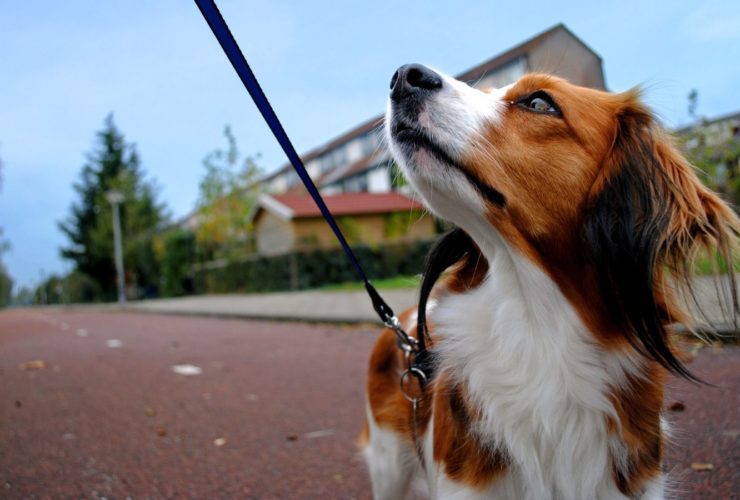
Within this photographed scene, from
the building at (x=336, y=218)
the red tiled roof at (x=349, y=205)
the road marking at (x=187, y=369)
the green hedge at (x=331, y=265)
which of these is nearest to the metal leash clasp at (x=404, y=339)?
the road marking at (x=187, y=369)

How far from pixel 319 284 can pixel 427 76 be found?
68.9 ft

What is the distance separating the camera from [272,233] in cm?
3048

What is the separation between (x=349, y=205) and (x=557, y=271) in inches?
1116

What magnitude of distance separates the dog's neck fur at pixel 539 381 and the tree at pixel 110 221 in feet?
142

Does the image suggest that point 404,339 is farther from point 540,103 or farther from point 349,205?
point 349,205

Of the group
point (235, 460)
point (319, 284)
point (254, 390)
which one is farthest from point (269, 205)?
point (235, 460)

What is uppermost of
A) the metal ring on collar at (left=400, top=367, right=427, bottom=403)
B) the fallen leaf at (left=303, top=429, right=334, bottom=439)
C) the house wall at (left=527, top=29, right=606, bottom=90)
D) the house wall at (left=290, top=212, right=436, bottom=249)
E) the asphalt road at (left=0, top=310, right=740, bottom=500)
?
the house wall at (left=290, top=212, right=436, bottom=249)

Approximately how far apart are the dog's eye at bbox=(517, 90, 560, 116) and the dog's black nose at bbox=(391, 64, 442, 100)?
29 centimetres

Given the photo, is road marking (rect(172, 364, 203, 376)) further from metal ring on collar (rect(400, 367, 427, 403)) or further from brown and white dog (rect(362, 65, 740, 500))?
brown and white dog (rect(362, 65, 740, 500))

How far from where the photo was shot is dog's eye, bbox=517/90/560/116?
72.5 inches

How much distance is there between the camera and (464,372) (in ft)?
6.16

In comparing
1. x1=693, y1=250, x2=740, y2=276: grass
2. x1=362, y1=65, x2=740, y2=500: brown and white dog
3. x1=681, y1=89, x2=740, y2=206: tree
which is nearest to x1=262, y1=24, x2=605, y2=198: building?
x1=362, y1=65, x2=740, y2=500: brown and white dog

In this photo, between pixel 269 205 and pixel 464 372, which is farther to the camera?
pixel 269 205

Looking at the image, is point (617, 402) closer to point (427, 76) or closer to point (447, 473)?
point (447, 473)
